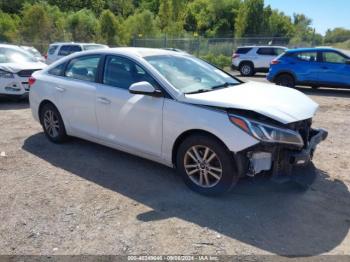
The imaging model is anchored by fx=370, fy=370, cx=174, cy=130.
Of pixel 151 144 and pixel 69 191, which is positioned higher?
pixel 151 144

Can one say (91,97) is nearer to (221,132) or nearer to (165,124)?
(165,124)

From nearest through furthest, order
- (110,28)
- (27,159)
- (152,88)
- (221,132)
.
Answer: (221,132) < (152,88) < (27,159) < (110,28)

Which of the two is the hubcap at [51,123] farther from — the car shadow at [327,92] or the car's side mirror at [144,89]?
the car shadow at [327,92]

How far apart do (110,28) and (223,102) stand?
3332 cm

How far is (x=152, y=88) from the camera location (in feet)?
14.4

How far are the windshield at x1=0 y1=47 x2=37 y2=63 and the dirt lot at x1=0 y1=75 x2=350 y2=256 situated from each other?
555 centimetres

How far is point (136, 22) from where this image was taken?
A: 123 ft

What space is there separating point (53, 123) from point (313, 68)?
9.86 meters

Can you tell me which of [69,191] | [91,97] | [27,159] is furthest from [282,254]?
[27,159]

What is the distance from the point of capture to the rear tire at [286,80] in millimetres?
13461

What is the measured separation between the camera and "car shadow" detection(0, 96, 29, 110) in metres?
9.63

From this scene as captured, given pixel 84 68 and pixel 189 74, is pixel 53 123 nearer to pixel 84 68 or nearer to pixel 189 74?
pixel 84 68

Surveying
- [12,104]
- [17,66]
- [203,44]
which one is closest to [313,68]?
[17,66]

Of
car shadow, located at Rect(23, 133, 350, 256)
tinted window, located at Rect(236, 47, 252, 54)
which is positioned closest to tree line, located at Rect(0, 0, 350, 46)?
tinted window, located at Rect(236, 47, 252, 54)
